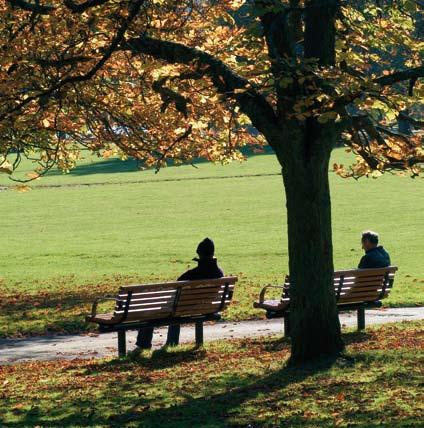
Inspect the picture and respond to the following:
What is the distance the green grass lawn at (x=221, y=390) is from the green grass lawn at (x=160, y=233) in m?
4.52

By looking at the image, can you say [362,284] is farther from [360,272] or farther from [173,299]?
[173,299]

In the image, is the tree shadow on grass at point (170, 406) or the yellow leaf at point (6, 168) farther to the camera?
the yellow leaf at point (6, 168)

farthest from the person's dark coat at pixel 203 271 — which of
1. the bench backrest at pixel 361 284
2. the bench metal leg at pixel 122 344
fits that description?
the bench metal leg at pixel 122 344

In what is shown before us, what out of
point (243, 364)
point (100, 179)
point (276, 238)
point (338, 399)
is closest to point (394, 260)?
point (276, 238)

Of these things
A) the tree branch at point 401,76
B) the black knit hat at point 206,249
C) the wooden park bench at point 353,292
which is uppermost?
the tree branch at point 401,76

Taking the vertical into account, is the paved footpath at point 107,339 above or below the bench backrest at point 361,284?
below

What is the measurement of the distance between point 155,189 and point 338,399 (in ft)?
180

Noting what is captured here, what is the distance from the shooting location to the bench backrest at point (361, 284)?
15716mm

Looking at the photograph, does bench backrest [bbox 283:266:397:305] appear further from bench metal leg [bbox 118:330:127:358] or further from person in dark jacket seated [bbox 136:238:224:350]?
bench metal leg [bbox 118:330:127:358]

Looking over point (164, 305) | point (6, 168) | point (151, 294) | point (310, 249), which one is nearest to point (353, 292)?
point (164, 305)

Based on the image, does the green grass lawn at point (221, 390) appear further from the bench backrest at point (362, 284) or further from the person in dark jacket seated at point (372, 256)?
the person in dark jacket seated at point (372, 256)

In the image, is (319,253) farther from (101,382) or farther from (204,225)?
(204,225)

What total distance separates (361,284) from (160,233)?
25.3 metres

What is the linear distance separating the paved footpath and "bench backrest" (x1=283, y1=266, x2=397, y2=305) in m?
1.32
